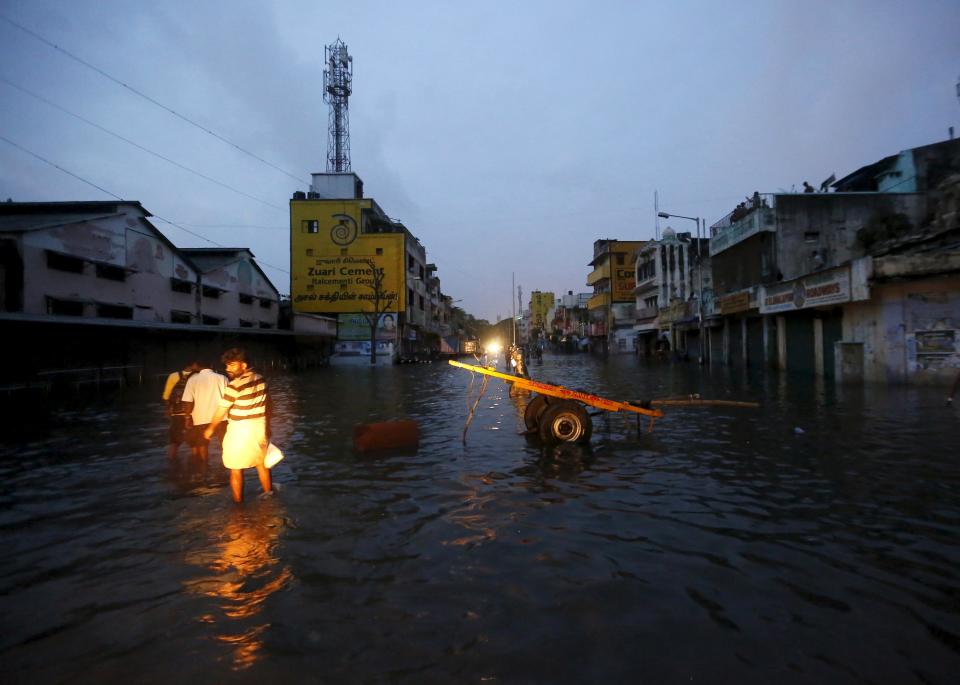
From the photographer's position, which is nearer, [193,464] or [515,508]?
[515,508]

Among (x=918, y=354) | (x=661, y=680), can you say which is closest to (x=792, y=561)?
(x=661, y=680)

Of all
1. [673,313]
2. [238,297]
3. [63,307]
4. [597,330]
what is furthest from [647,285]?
[63,307]

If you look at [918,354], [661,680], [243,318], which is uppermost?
[243,318]

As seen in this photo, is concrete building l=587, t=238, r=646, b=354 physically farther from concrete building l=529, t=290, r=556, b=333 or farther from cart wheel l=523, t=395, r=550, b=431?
concrete building l=529, t=290, r=556, b=333

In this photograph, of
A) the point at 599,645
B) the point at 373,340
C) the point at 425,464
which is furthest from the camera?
the point at 373,340

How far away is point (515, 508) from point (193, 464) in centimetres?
535

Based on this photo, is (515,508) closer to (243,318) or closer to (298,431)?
(298,431)

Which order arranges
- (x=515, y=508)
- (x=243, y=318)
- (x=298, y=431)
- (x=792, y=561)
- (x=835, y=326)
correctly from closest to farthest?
(x=792, y=561) → (x=515, y=508) → (x=298, y=431) → (x=835, y=326) → (x=243, y=318)

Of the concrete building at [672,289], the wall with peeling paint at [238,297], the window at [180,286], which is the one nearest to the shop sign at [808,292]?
the concrete building at [672,289]

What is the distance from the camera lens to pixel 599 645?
3158 mm

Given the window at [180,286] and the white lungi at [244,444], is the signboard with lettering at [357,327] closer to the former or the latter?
the window at [180,286]

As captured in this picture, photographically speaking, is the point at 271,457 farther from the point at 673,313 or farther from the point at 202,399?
the point at 673,313

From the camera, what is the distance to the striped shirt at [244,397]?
18.7 feet

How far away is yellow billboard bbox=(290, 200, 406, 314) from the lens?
5550cm
